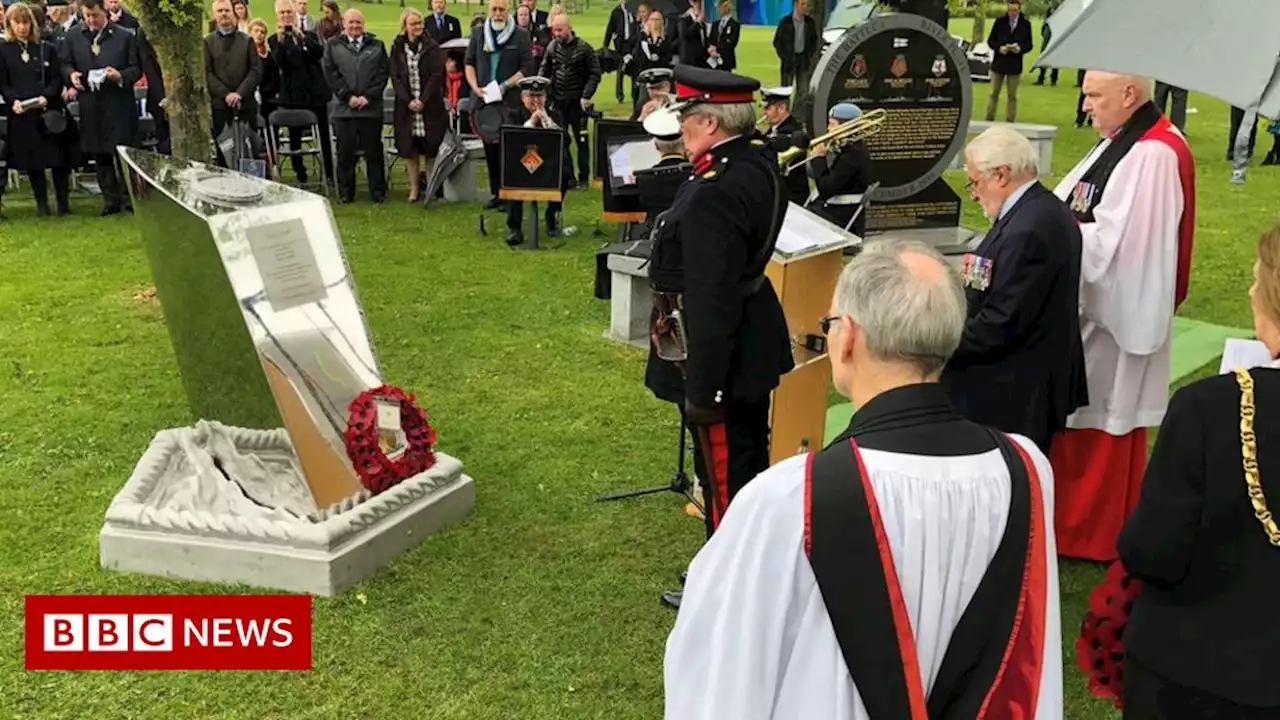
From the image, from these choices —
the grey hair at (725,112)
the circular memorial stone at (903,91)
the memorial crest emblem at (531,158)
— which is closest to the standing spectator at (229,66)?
the memorial crest emblem at (531,158)

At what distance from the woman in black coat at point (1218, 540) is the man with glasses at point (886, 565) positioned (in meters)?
0.46

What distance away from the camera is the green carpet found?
7125mm

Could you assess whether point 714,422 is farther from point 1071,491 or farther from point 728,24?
point 728,24

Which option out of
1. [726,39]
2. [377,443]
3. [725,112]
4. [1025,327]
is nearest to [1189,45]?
[1025,327]

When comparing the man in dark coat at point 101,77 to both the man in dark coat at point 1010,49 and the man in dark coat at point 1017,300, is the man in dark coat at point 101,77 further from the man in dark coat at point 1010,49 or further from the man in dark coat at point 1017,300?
the man in dark coat at point 1010,49

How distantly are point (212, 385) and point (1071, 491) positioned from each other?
13.4 feet

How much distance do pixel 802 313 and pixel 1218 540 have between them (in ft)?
10.7

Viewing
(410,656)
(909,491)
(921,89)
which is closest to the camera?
(909,491)

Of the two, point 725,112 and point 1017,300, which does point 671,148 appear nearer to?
point 725,112

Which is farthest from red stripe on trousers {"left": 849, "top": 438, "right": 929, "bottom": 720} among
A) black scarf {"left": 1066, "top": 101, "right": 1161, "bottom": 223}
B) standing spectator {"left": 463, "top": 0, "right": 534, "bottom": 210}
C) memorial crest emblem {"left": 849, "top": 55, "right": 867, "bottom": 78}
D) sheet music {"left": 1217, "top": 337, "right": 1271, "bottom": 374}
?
standing spectator {"left": 463, "top": 0, "right": 534, "bottom": 210}

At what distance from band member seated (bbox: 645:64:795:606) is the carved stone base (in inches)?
49.5

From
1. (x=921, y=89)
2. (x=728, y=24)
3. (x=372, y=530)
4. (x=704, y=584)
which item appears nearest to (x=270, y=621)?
(x=372, y=530)

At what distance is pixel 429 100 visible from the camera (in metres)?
13.2

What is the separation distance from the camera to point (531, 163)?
10.7 m
